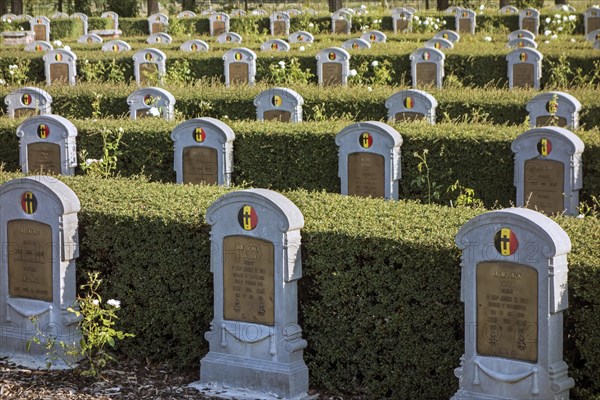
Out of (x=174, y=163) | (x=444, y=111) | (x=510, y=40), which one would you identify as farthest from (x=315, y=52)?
(x=174, y=163)

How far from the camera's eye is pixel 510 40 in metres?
23.0

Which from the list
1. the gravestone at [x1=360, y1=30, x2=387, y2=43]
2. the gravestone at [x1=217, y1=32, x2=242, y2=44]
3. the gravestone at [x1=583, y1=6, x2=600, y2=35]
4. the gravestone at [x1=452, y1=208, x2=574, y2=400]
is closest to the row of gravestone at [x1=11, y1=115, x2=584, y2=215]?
the gravestone at [x1=452, y1=208, x2=574, y2=400]

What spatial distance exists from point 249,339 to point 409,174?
4.55 meters

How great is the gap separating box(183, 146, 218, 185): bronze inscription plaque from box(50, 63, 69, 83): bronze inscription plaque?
911 centimetres

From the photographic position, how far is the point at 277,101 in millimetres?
14422

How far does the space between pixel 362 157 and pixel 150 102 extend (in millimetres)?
4249

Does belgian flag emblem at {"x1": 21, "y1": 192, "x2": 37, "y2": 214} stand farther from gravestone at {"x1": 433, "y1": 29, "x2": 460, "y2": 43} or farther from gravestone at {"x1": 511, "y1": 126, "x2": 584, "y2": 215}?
gravestone at {"x1": 433, "y1": 29, "x2": 460, "y2": 43}

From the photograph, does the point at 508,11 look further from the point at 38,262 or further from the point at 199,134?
the point at 38,262

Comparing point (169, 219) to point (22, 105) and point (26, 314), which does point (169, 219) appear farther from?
point (22, 105)

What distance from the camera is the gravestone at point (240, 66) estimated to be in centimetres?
1967

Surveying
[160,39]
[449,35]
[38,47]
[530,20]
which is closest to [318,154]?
[38,47]

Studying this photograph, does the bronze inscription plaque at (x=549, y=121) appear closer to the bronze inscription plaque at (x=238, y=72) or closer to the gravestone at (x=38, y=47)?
the bronze inscription plaque at (x=238, y=72)

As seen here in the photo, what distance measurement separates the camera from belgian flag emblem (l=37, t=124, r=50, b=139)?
1206cm

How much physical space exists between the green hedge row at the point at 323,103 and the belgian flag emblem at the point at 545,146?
2542mm
